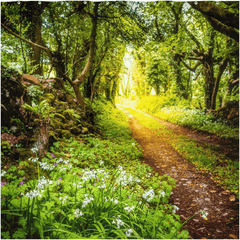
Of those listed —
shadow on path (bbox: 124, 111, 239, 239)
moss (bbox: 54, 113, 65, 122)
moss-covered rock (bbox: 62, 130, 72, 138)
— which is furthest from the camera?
moss (bbox: 54, 113, 65, 122)

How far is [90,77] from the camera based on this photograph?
1128cm

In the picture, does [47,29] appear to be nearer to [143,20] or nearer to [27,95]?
[27,95]

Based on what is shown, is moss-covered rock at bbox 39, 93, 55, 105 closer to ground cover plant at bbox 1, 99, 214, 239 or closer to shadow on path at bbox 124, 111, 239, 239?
ground cover plant at bbox 1, 99, 214, 239

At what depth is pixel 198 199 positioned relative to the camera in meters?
4.18

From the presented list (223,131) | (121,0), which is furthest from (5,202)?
(223,131)

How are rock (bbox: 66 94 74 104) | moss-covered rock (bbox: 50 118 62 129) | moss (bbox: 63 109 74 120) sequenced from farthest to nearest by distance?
rock (bbox: 66 94 74 104) → moss (bbox: 63 109 74 120) → moss-covered rock (bbox: 50 118 62 129)

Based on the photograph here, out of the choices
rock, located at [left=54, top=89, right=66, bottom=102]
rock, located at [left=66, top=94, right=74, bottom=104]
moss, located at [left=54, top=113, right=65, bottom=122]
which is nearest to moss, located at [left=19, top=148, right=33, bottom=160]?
moss, located at [left=54, top=113, right=65, bottom=122]

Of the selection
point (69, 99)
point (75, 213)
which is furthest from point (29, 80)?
point (75, 213)

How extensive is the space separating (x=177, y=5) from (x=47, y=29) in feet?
31.7

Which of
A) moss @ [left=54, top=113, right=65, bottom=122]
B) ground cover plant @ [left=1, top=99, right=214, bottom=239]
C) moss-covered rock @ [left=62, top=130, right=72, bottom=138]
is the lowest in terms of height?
ground cover plant @ [left=1, top=99, right=214, bottom=239]

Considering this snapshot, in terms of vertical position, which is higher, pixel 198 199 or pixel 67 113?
pixel 67 113

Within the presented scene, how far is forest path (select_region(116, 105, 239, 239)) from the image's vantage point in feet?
10.6

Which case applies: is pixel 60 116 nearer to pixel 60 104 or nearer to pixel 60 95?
pixel 60 104

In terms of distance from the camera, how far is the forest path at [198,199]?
10.6 ft
